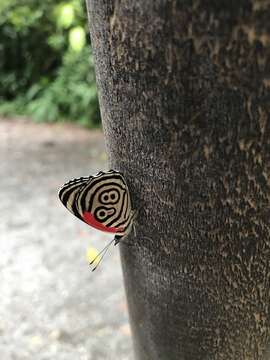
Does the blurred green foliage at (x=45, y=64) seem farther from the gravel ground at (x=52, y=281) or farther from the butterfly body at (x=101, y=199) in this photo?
the butterfly body at (x=101, y=199)

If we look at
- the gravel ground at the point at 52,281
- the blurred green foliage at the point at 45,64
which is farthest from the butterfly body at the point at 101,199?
the blurred green foliage at the point at 45,64

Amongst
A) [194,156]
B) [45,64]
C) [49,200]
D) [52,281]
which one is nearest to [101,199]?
[194,156]

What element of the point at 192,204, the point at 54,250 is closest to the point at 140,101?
the point at 192,204

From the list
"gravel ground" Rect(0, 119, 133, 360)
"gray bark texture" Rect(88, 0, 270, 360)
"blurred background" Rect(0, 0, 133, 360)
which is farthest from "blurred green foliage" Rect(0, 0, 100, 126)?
"gray bark texture" Rect(88, 0, 270, 360)

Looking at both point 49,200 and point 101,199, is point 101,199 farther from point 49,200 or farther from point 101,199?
point 49,200

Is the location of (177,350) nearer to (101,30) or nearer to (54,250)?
(101,30)

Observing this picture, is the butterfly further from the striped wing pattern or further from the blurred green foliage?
the blurred green foliage
